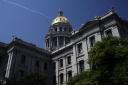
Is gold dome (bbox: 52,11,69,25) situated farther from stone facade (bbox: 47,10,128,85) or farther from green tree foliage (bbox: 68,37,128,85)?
green tree foliage (bbox: 68,37,128,85)

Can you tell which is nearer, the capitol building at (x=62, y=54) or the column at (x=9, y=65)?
the capitol building at (x=62, y=54)

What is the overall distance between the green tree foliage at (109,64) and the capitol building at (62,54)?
9006 mm

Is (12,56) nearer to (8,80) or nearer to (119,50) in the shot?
(8,80)

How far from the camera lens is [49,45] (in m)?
63.6

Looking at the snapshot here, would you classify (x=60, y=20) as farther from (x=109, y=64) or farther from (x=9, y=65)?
(x=109, y=64)

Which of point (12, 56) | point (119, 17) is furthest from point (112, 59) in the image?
point (12, 56)

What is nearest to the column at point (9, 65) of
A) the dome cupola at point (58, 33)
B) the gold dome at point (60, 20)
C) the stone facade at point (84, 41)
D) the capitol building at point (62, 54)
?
the capitol building at point (62, 54)

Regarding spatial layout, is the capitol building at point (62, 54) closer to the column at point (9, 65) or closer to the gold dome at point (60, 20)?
the column at point (9, 65)

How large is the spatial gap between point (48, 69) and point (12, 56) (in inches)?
335

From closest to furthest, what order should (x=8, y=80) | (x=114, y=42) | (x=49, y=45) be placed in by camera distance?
(x=114, y=42)
(x=8, y=80)
(x=49, y=45)

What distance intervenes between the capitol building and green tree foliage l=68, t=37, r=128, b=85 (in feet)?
29.5

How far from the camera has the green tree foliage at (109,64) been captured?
1975cm

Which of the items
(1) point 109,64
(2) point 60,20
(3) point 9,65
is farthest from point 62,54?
(2) point 60,20

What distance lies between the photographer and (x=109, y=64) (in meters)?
21.2
